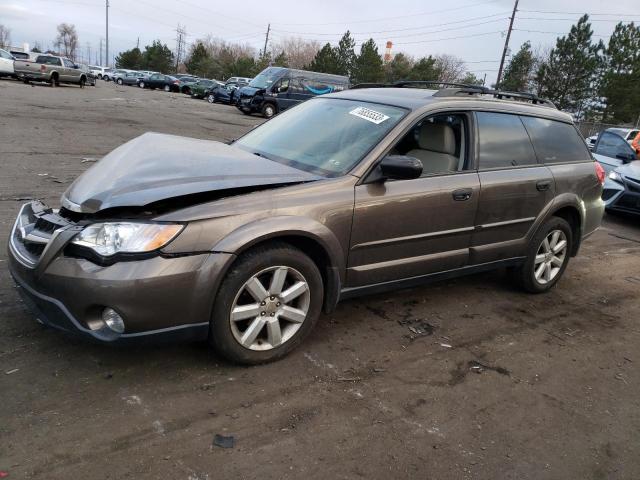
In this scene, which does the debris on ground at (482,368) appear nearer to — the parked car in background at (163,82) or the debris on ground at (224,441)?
the debris on ground at (224,441)

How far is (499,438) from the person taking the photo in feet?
9.12

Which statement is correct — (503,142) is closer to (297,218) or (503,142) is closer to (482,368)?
(482,368)

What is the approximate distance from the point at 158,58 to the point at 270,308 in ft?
287

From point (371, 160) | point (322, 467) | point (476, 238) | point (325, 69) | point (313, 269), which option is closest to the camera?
point (322, 467)

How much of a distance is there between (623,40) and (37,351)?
146 feet

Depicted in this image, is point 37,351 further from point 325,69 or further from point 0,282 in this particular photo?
point 325,69

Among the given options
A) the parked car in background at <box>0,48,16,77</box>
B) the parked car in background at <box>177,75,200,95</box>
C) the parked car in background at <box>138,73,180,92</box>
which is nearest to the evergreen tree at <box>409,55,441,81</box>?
the parked car in background at <box>177,75,200,95</box>

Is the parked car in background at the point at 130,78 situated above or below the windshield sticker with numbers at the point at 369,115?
below

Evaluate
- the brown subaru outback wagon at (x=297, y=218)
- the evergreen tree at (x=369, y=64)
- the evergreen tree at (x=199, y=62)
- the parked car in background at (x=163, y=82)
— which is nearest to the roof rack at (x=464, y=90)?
the brown subaru outback wagon at (x=297, y=218)

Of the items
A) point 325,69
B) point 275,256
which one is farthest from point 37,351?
point 325,69

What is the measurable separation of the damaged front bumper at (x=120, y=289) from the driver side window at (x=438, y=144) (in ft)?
5.62

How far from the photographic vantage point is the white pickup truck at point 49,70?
28250mm

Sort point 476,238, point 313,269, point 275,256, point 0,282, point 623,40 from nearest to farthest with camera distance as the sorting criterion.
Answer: point 275,256 < point 313,269 < point 0,282 < point 476,238 < point 623,40

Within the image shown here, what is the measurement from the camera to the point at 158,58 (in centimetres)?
8181
